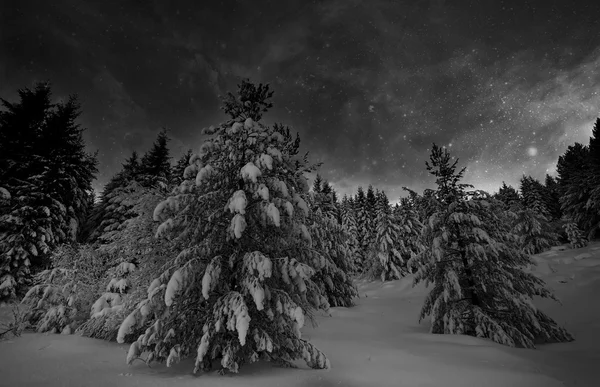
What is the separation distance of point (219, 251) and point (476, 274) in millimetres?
11464

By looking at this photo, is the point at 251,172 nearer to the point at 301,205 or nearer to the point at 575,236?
the point at 301,205

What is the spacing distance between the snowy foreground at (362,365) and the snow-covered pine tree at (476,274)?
3.31 ft

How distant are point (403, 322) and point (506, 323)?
22.7 feet

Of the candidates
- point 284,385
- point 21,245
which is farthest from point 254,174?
point 21,245

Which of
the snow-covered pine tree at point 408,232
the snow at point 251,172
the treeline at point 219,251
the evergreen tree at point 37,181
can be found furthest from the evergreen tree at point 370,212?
the snow at point 251,172

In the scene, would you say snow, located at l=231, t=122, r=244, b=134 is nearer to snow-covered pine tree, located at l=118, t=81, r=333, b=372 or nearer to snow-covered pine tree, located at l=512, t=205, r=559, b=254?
snow-covered pine tree, located at l=118, t=81, r=333, b=372

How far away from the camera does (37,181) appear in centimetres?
1828

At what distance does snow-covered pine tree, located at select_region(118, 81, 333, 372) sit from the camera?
20.3 ft

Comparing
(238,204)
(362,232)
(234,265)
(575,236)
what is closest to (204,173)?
(238,204)

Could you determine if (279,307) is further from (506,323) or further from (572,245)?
(572,245)

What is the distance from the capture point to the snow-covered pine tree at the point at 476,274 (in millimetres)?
11320

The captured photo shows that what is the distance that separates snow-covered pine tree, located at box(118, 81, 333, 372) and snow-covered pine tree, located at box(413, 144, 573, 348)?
7.66 m

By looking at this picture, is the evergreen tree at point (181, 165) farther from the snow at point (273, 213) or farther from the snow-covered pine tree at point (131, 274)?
the snow at point (273, 213)

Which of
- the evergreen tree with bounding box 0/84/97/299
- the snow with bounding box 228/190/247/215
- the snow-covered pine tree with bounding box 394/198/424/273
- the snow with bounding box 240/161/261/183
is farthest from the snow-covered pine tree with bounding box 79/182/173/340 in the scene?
the snow-covered pine tree with bounding box 394/198/424/273
